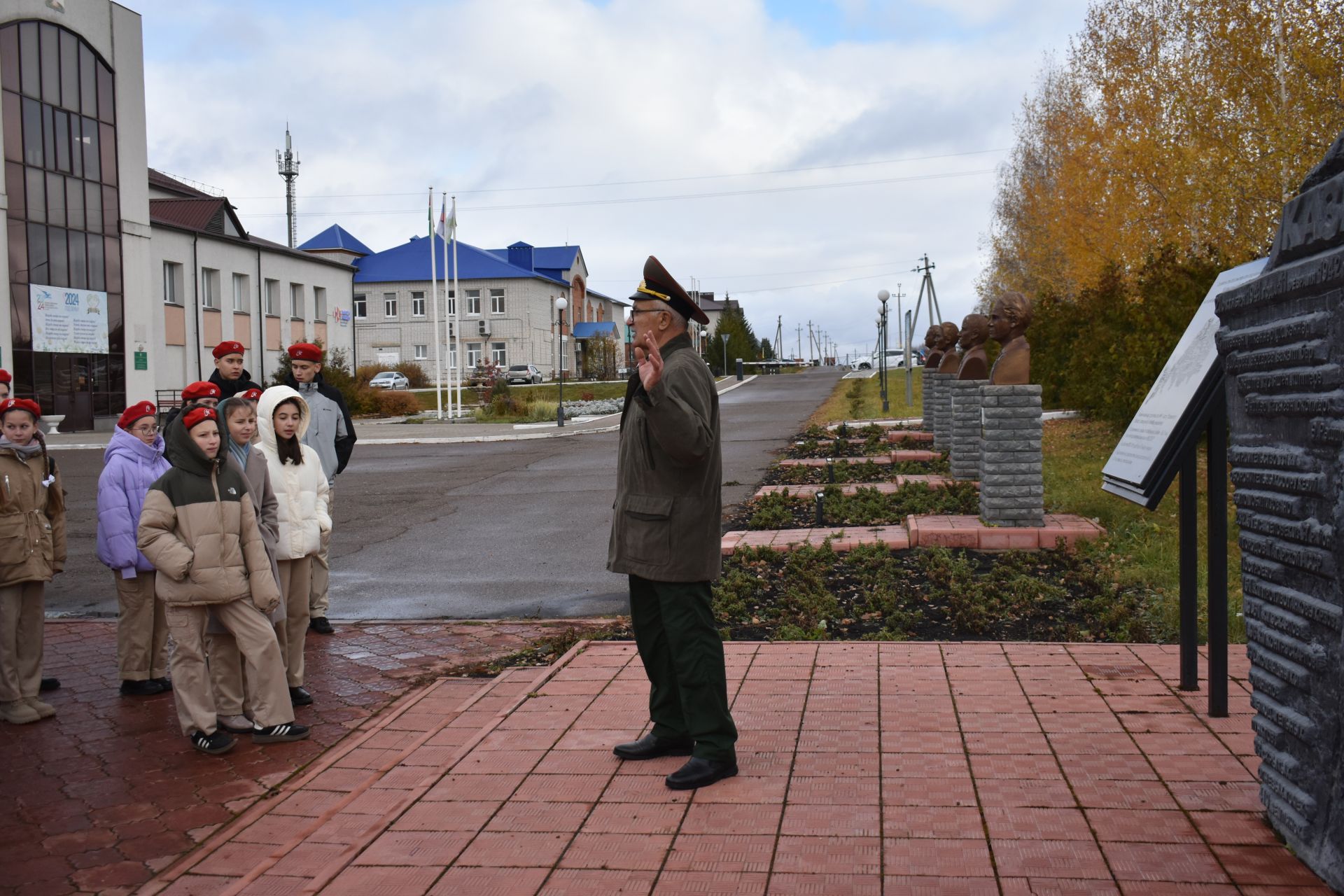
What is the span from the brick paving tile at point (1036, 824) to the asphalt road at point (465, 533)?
4395mm

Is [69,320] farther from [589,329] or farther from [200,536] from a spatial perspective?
[589,329]

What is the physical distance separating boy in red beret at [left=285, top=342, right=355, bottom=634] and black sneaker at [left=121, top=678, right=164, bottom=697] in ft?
4.21

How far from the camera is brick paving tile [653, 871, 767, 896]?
129 inches

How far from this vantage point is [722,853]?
354cm

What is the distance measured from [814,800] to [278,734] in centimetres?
254

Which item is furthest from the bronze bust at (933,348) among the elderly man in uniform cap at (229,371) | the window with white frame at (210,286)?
the window with white frame at (210,286)

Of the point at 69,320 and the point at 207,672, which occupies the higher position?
the point at 69,320

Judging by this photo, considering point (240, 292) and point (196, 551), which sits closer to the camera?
point (196, 551)

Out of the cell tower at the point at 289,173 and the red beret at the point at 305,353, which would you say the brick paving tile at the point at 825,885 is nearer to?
the red beret at the point at 305,353

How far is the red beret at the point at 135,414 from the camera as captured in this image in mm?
6154

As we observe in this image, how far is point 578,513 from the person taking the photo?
43.5 ft

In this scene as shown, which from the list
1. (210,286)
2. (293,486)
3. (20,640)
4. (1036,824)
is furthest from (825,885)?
(210,286)

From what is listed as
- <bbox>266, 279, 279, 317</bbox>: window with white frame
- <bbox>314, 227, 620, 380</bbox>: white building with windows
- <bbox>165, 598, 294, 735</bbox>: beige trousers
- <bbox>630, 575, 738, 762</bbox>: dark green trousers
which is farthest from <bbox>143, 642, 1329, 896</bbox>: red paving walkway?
<bbox>314, 227, 620, 380</bbox>: white building with windows

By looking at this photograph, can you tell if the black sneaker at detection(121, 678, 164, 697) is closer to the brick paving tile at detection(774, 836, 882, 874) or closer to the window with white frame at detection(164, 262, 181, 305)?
the brick paving tile at detection(774, 836, 882, 874)
